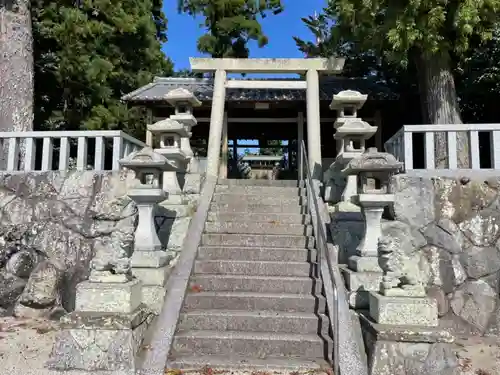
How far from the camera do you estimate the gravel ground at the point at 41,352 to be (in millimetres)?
3762

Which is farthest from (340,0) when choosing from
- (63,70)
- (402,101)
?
(63,70)

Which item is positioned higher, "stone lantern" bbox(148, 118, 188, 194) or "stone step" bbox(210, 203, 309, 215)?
"stone lantern" bbox(148, 118, 188, 194)

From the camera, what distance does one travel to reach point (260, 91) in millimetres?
11641

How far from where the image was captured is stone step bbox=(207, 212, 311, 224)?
6.02 m

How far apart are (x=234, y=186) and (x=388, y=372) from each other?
4201mm

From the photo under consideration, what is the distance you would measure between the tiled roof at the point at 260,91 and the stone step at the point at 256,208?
5.12 meters

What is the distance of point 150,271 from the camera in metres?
4.53

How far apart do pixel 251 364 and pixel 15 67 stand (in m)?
7.27

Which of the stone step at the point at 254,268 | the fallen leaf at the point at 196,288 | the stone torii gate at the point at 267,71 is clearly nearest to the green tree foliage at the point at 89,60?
the stone torii gate at the point at 267,71

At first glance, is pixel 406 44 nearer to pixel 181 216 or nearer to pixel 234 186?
pixel 234 186

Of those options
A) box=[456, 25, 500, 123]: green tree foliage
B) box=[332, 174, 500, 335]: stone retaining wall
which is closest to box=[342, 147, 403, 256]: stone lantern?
box=[332, 174, 500, 335]: stone retaining wall

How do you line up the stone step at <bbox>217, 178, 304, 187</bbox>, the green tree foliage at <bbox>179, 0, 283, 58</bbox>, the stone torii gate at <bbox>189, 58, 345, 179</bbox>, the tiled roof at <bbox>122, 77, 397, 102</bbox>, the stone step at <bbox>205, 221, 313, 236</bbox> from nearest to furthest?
the stone step at <bbox>205, 221, 313, 236</bbox> < the stone step at <bbox>217, 178, 304, 187</bbox> < the stone torii gate at <bbox>189, 58, 345, 179</bbox> < the tiled roof at <bbox>122, 77, 397, 102</bbox> < the green tree foliage at <bbox>179, 0, 283, 58</bbox>

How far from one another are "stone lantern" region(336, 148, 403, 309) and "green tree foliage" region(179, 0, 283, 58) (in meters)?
9.50

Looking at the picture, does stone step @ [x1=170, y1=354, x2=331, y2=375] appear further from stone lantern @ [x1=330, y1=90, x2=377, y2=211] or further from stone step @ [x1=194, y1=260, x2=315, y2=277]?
stone lantern @ [x1=330, y1=90, x2=377, y2=211]
